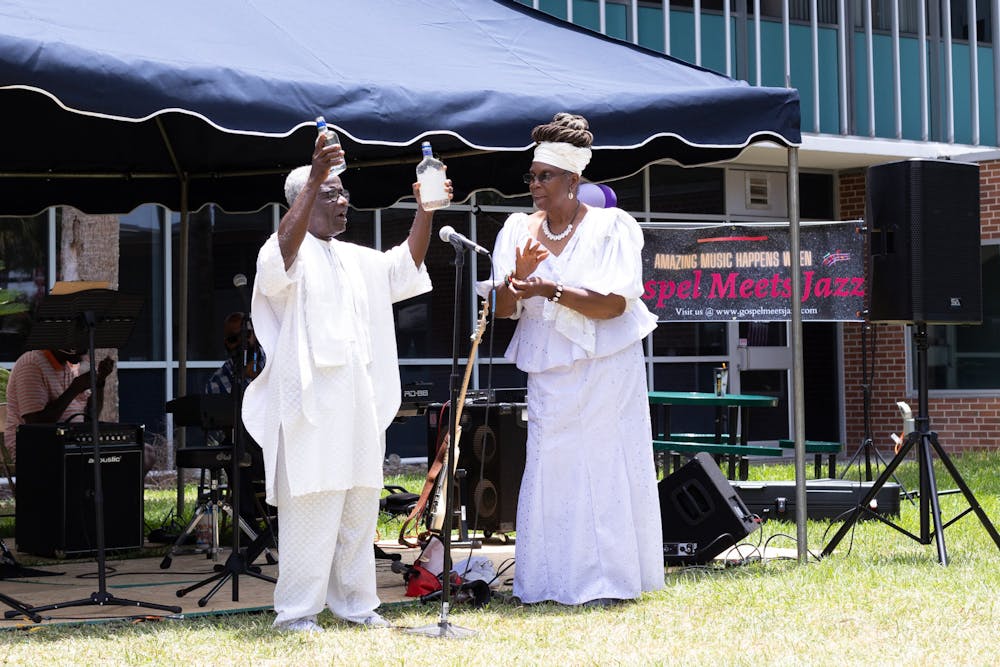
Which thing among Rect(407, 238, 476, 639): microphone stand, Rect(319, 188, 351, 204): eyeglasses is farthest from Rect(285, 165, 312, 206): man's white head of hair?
Rect(407, 238, 476, 639): microphone stand

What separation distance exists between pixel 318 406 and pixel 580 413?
1379 millimetres

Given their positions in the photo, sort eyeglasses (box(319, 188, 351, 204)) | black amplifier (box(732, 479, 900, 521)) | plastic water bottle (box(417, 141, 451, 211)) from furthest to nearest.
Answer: black amplifier (box(732, 479, 900, 521)), eyeglasses (box(319, 188, 351, 204)), plastic water bottle (box(417, 141, 451, 211))

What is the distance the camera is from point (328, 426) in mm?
5855

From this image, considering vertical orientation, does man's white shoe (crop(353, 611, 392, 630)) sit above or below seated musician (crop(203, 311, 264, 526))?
below

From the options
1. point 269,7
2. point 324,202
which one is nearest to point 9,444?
point 269,7

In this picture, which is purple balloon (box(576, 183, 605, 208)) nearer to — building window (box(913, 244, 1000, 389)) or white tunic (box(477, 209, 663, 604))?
white tunic (box(477, 209, 663, 604))

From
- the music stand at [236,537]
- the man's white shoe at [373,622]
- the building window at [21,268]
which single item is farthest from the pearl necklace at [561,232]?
the building window at [21,268]

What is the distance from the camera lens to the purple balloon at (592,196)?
360 inches

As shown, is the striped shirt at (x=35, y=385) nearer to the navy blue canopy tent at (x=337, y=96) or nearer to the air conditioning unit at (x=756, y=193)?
the navy blue canopy tent at (x=337, y=96)

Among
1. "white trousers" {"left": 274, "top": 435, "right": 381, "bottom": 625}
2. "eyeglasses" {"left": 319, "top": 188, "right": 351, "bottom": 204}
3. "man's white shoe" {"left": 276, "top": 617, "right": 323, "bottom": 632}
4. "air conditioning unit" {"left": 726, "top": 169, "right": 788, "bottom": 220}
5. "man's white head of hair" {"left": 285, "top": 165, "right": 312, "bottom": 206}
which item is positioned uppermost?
"air conditioning unit" {"left": 726, "top": 169, "right": 788, "bottom": 220}

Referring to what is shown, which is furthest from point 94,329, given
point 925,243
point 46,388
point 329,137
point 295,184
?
point 925,243

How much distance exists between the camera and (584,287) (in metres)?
6.61

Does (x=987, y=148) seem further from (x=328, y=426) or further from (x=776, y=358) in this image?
(x=328, y=426)

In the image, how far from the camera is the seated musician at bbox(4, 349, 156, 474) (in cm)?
909
